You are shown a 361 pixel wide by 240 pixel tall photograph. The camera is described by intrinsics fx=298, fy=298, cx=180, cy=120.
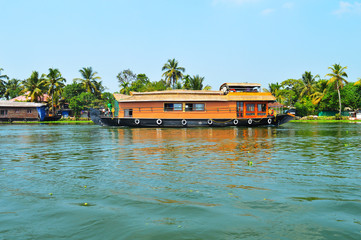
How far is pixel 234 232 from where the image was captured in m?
3.33

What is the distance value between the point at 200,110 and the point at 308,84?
37.5 m

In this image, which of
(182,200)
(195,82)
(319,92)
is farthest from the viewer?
(319,92)

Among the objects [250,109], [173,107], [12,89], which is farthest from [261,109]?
[12,89]

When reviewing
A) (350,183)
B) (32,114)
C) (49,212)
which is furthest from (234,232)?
(32,114)

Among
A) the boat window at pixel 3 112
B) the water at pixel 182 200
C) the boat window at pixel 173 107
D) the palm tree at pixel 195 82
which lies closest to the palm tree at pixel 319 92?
the palm tree at pixel 195 82

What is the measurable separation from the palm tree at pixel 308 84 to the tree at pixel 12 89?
58.1m

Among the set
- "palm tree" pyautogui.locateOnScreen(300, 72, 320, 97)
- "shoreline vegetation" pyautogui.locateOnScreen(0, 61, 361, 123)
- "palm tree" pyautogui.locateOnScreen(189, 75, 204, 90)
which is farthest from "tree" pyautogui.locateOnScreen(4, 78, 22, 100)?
"palm tree" pyautogui.locateOnScreen(300, 72, 320, 97)

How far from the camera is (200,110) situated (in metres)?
29.0

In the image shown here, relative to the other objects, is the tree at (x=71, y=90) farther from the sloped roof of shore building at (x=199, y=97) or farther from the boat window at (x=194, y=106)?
the boat window at (x=194, y=106)

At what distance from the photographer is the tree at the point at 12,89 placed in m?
64.4

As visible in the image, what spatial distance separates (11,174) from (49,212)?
128 inches

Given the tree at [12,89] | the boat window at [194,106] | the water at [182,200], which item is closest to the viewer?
the water at [182,200]

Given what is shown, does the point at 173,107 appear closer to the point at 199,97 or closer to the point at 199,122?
the point at 199,97

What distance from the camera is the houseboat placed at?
28.4 m
